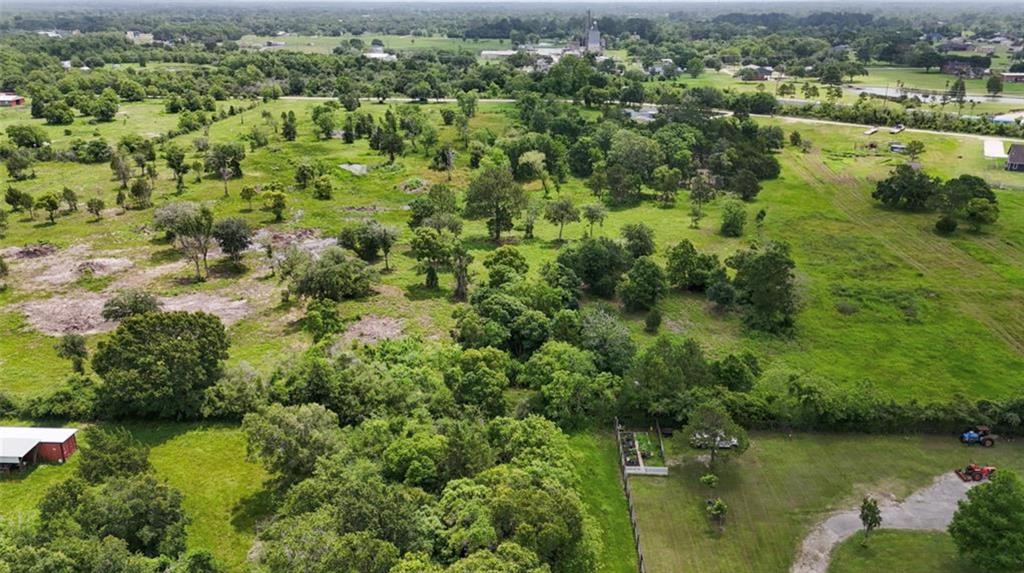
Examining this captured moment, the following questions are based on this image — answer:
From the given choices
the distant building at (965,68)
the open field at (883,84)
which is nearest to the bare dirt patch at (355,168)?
the open field at (883,84)

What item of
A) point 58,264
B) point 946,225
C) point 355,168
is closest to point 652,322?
point 946,225

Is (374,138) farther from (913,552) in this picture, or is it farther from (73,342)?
(913,552)

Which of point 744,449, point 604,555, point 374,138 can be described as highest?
point 374,138

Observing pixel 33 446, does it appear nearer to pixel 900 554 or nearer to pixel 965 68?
pixel 900 554

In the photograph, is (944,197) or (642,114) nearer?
(944,197)

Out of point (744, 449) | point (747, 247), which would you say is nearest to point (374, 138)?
point (747, 247)

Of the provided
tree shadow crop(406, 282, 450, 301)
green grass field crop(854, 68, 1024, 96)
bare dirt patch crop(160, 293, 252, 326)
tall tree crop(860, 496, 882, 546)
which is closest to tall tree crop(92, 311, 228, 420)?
bare dirt patch crop(160, 293, 252, 326)
